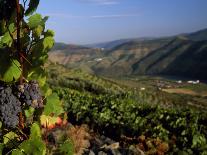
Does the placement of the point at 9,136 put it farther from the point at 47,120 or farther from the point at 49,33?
the point at 49,33

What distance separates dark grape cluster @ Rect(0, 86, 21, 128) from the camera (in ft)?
13.5

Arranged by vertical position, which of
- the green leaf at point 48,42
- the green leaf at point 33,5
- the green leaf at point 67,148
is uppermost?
the green leaf at point 33,5

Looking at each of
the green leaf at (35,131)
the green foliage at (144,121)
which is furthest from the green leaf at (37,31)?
the green foliage at (144,121)

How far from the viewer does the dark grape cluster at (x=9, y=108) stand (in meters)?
4.11

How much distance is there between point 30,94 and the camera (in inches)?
162

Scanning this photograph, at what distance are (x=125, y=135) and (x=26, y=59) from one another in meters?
15.0

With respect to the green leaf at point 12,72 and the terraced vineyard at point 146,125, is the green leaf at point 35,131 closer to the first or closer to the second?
the green leaf at point 12,72

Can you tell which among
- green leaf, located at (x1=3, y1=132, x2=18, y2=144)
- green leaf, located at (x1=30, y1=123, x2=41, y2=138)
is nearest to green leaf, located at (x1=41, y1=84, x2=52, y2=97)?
green leaf, located at (x1=30, y1=123, x2=41, y2=138)

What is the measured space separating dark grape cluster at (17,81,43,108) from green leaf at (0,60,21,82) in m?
0.13

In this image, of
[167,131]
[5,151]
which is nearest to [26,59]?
[5,151]

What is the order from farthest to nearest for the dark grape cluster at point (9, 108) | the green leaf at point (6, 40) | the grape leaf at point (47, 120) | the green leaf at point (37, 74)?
the grape leaf at point (47, 120)
the green leaf at point (37, 74)
the green leaf at point (6, 40)
the dark grape cluster at point (9, 108)

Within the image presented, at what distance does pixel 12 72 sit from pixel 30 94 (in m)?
0.33

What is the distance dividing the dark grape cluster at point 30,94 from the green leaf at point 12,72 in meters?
0.13

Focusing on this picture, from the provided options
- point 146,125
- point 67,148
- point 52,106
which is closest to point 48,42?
point 52,106
